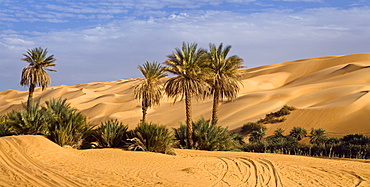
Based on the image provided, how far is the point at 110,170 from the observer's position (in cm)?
1042

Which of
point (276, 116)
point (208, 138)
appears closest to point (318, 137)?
point (276, 116)

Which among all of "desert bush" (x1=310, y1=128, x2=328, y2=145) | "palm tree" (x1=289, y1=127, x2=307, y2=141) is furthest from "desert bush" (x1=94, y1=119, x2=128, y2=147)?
"palm tree" (x1=289, y1=127, x2=307, y2=141)

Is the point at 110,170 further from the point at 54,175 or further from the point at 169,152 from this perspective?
the point at 169,152

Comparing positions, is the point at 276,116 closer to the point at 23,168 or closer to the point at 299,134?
the point at 299,134

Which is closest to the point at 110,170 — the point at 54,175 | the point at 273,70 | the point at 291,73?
the point at 54,175

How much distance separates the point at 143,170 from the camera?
10688 mm

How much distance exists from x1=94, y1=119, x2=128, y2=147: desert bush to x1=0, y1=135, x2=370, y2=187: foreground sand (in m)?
1.49

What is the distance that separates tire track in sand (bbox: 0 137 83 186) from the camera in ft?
28.3

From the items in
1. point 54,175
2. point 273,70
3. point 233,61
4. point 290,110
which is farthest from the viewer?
point 273,70

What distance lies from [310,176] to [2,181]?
8013 millimetres

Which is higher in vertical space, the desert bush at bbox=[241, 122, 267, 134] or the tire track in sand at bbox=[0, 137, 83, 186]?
the tire track in sand at bbox=[0, 137, 83, 186]

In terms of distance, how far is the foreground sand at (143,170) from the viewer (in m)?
9.11

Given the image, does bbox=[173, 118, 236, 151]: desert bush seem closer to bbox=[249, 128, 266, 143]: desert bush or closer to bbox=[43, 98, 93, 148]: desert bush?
bbox=[43, 98, 93, 148]: desert bush

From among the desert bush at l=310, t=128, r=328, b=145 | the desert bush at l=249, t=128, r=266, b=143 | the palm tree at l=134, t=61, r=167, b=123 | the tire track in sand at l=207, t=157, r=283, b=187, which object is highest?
the palm tree at l=134, t=61, r=167, b=123
